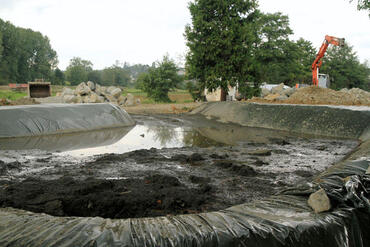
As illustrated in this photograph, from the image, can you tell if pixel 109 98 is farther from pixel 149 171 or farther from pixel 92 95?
pixel 149 171

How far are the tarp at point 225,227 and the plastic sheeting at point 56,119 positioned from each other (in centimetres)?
583

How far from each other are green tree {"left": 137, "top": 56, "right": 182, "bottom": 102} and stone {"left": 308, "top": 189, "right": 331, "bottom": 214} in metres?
21.8

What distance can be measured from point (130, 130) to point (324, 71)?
1468 inches

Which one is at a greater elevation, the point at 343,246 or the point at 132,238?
the point at 132,238

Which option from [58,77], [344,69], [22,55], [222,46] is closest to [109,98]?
[222,46]

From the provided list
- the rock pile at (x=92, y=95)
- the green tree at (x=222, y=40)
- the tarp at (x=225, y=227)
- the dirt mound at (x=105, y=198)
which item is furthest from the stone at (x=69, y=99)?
the tarp at (x=225, y=227)

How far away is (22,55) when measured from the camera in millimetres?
47875

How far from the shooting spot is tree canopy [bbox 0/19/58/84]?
44.0 m

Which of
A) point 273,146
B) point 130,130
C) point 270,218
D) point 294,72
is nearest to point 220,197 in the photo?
point 270,218

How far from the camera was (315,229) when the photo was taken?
181 cm

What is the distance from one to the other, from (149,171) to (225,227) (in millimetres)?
2544

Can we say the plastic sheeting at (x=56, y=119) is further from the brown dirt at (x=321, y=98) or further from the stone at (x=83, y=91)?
the stone at (x=83, y=91)

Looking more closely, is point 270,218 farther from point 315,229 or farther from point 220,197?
point 220,197

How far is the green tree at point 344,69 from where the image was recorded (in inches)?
1511
